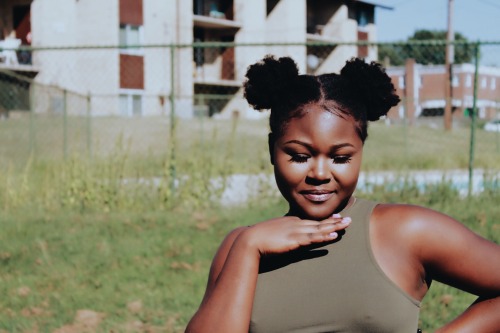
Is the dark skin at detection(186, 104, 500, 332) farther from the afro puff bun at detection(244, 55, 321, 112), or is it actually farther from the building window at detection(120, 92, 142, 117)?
the building window at detection(120, 92, 142, 117)

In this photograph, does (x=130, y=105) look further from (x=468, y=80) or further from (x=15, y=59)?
(x=468, y=80)

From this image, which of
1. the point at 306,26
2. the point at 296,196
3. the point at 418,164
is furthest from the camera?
the point at 306,26

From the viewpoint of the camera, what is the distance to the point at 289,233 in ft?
5.21

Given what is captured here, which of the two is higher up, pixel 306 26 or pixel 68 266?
pixel 306 26

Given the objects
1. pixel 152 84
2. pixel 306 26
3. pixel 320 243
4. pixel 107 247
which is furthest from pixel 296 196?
pixel 306 26

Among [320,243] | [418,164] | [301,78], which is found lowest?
[418,164]

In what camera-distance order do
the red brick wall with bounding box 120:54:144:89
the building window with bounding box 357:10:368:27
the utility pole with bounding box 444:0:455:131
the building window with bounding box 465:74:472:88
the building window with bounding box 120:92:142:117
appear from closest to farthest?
the utility pole with bounding box 444:0:455:131 < the building window with bounding box 120:92:142:117 < the red brick wall with bounding box 120:54:144:89 < the building window with bounding box 357:10:368:27 < the building window with bounding box 465:74:472:88

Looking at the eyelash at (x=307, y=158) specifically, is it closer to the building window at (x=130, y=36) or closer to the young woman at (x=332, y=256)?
the young woman at (x=332, y=256)

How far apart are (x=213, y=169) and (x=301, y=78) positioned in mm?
7293

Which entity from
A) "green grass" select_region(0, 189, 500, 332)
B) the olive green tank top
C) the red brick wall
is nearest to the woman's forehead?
the olive green tank top

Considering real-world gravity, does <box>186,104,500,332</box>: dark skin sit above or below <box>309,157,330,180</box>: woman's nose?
below

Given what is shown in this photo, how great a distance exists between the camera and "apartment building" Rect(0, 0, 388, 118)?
2733 cm

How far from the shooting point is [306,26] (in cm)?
4081

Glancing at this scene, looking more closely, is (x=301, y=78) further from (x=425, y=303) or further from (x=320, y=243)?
(x=425, y=303)
